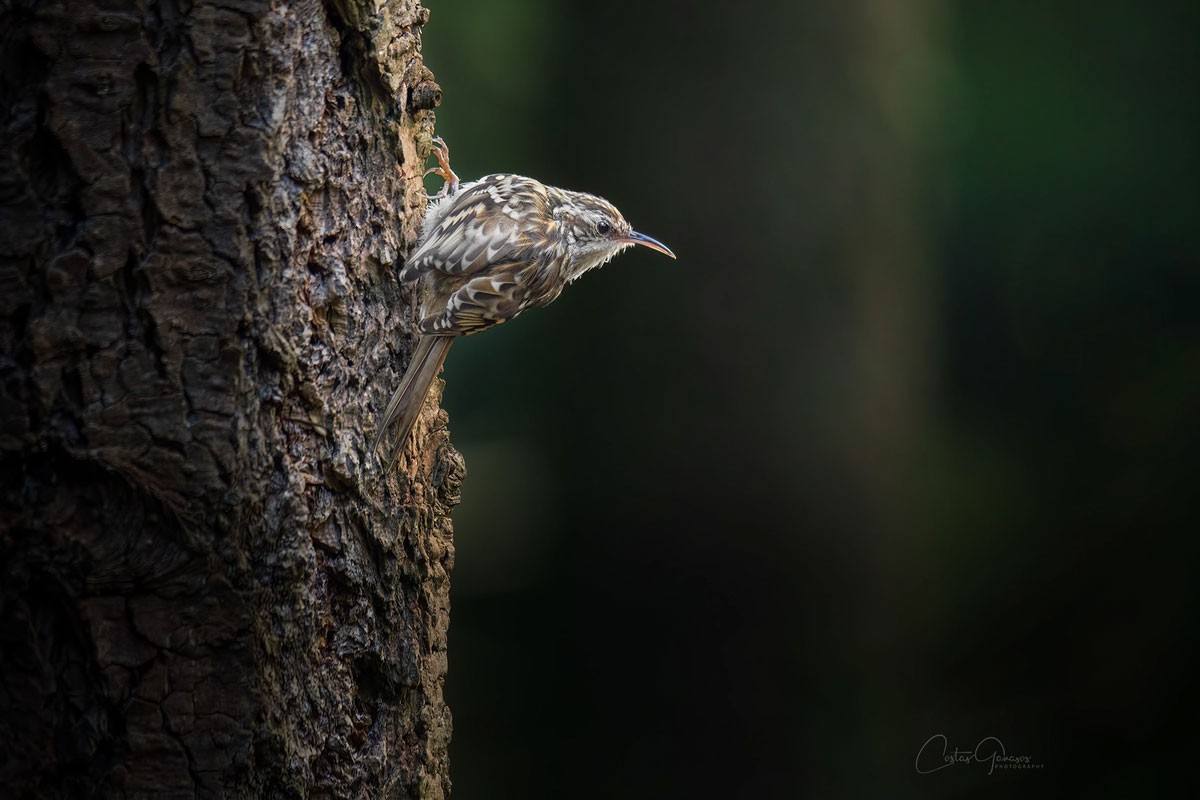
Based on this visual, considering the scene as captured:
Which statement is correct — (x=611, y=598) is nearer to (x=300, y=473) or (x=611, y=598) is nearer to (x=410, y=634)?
(x=410, y=634)

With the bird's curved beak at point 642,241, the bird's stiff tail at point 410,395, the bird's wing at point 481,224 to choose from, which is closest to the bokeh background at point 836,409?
the bird's curved beak at point 642,241

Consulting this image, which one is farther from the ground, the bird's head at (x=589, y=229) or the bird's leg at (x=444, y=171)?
the bird's leg at (x=444, y=171)

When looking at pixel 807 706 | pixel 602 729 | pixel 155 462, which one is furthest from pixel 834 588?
pixel 155 462

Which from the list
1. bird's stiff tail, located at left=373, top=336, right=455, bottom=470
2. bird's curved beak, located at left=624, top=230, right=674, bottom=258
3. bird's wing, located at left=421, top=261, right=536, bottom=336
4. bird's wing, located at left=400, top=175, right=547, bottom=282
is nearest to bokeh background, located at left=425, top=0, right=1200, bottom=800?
bird's curved beak, located at left=624, top=230, right=674, bottom=258

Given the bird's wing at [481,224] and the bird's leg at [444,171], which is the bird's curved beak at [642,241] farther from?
the bird's leg at [444,171]

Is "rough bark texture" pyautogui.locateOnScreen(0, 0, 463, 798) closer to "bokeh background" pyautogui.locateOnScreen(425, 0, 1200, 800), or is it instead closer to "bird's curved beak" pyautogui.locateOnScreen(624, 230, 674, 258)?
"bird's curved beak" pyautogui.locateOnScreen(624, 230, 674, 258)

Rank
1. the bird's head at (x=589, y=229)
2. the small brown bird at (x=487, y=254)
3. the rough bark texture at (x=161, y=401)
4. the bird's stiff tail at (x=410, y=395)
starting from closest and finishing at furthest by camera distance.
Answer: the rough bark texture at (x=161, y=401) → the bird's stiff tail at (x=410, y=395) → the small brown bird at (x=487, y=254) → the bird's head at (x=589, y=229)
